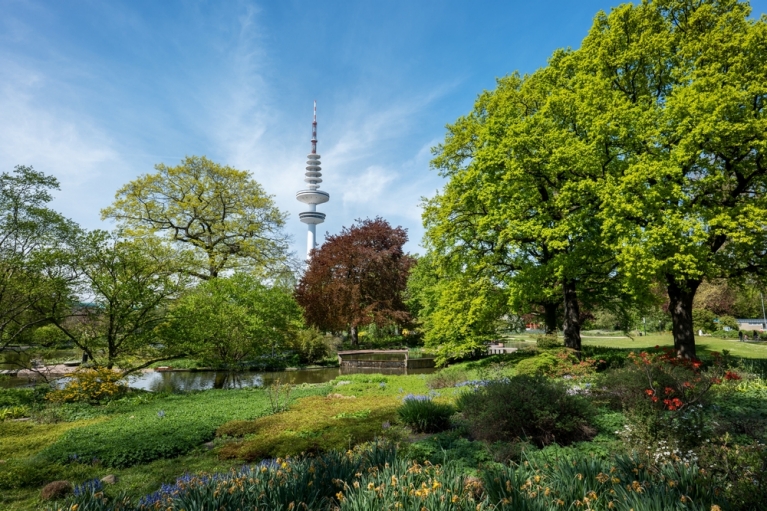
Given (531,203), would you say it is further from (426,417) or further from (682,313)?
(426,417)

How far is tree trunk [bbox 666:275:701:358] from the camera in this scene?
13820mm

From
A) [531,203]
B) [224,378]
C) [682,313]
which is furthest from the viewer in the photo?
[224,378]

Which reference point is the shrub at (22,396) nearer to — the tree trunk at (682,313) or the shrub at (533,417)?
the shrub at (533,417)

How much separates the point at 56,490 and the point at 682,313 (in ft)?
54.3

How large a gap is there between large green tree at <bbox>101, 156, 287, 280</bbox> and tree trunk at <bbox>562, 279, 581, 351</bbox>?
63.1 feet

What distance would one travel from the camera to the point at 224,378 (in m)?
21.4

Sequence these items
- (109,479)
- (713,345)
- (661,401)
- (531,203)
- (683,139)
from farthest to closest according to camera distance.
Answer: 1. (713,345)
2. (531,203)
3. (683,139)
4. (661,401)
5. (109,479)

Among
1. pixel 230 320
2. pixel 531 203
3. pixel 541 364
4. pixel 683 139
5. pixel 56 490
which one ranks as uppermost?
pixel 683 139

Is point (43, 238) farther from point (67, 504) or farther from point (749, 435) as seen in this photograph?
point (749, 435)

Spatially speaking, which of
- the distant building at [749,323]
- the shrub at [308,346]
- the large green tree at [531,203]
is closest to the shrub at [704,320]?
the distant building at [749,323]

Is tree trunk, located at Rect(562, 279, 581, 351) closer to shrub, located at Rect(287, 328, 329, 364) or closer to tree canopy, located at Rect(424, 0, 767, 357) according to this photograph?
tree canopy, located at Rect(424, 0, 767, 357)

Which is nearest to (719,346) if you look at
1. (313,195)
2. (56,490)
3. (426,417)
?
(426,417)

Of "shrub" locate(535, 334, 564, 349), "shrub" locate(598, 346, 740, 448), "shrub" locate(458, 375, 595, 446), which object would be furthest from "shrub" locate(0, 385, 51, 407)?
"shrub" locate(535, 334, 564, 349)

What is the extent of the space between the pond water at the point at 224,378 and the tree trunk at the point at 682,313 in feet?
37.8
